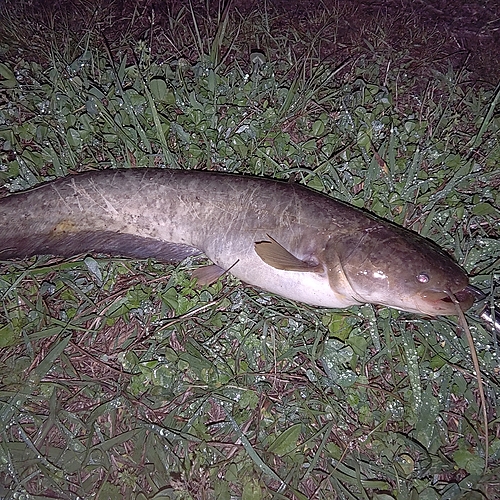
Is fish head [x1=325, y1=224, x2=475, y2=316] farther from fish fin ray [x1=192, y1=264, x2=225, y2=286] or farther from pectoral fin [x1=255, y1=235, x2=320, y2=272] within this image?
fish fin ray [x1=192, y1=264, x2=225, y2=286]

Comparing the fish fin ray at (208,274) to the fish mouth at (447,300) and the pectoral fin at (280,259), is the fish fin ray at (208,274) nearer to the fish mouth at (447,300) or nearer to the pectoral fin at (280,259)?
the pectoral fin at (280,259)

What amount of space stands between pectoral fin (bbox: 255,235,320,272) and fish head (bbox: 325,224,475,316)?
11 cm

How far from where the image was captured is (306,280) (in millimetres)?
2188

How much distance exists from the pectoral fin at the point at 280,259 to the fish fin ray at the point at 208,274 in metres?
0.32

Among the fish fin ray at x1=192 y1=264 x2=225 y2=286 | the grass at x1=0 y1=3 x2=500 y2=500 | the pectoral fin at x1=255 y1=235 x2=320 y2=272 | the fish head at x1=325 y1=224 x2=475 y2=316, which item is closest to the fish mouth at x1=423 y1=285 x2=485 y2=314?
the fish head at x1=325 y1=224 x2=475 y2=316

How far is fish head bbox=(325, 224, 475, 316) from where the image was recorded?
203cm

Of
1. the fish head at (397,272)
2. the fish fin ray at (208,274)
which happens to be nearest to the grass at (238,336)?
the fish fin ray at (208,274)

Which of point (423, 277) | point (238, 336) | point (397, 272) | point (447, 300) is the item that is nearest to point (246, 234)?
point (238, 336)

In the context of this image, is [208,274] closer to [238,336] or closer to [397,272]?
[238,336]

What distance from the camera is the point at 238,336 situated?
237 centimetres

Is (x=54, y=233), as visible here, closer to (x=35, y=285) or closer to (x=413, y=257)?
(x=35, y=285)

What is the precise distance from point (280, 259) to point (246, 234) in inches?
9.6

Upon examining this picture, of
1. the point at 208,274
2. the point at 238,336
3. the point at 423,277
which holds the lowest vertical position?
the point at 238,336

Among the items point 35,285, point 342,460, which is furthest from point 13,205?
point 342,460
